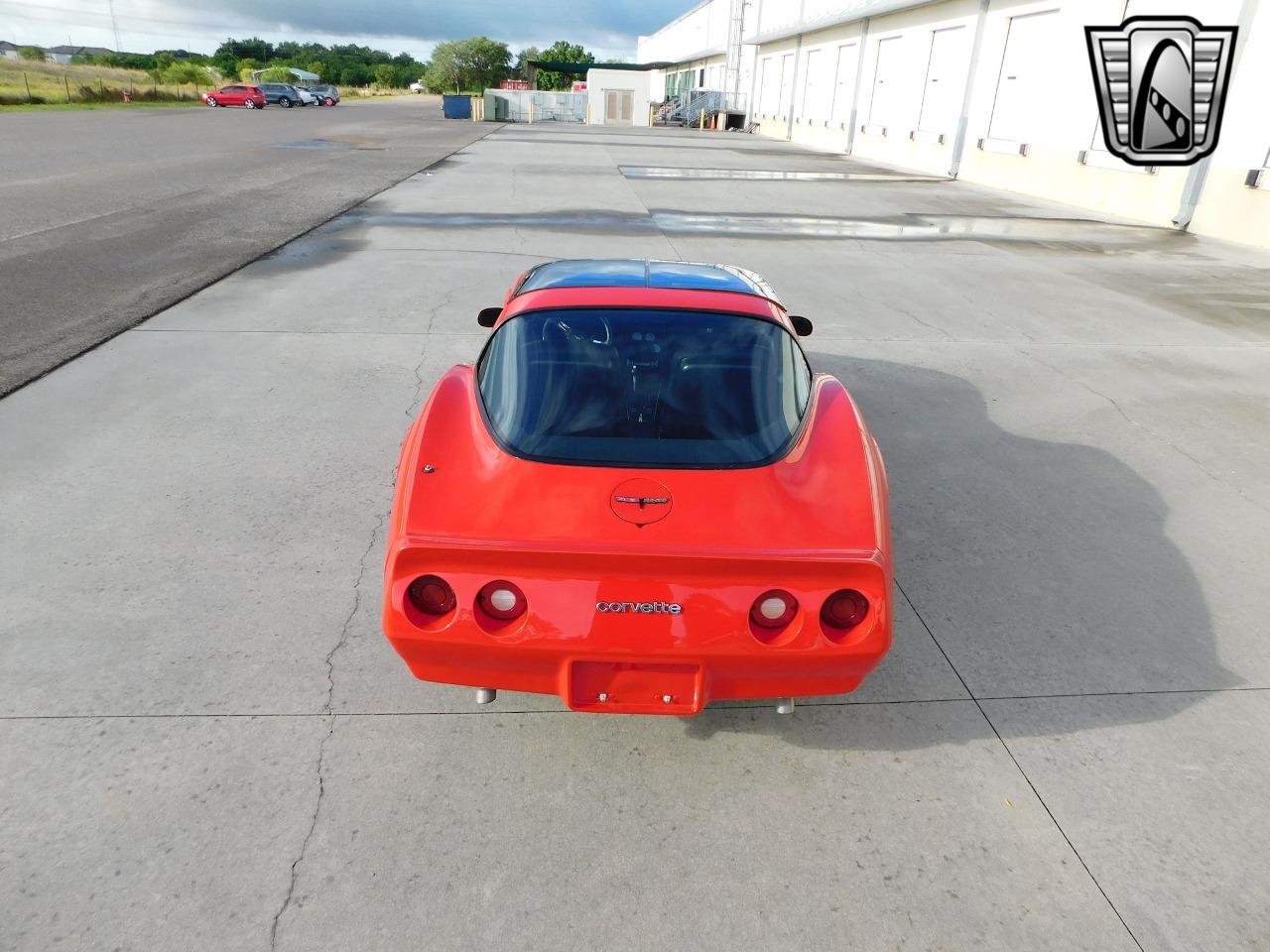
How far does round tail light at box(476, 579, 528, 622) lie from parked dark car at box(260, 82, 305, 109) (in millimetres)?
62512

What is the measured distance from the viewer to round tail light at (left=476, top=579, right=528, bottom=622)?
2.50 metres

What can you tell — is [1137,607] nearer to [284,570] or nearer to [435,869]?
[435,869]

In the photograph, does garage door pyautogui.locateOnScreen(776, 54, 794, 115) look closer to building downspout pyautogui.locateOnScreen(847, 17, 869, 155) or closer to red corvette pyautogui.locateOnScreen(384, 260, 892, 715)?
building downspout pyautogui.locateOnScreen(847, 17, 869, 155)

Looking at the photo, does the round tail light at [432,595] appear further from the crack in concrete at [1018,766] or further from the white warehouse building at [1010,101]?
the white warehouse building at [1010,101]

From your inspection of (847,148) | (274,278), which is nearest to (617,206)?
(274,278)

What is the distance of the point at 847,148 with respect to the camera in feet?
107

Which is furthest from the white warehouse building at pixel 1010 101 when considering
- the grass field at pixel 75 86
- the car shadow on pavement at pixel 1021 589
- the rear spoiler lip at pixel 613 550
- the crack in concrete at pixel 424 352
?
the grass field at pixel 75 86

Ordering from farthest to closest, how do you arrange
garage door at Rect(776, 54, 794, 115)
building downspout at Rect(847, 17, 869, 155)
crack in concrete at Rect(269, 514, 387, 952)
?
1. garage door at Rect(776, 54, 794, 115)
2. building downspout at Rect(847, 17, 869, 155)
3. crack in concrete at Rect(269, 514, 387, 952)

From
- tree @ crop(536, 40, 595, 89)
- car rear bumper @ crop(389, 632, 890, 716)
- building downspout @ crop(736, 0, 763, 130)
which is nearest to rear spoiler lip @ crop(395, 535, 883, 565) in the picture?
car rear bumper @ crop(389, 632, 890, 716)

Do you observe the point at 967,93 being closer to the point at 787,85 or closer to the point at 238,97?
the point at 787,85

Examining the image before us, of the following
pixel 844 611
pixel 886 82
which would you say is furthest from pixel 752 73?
pixel 844 611

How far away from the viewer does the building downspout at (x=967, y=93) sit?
72.0 ft

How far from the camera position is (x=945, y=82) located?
2408 cm

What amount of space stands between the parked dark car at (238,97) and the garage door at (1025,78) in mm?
48082
